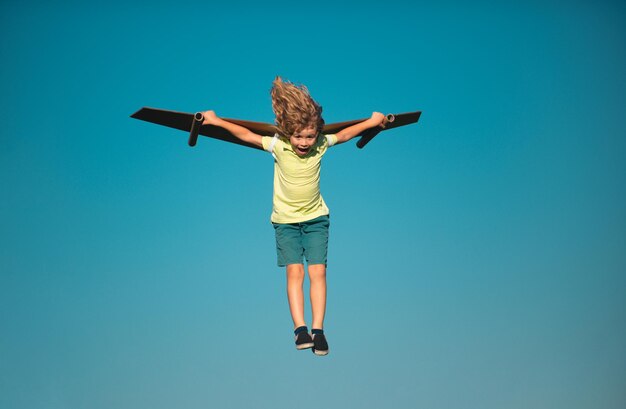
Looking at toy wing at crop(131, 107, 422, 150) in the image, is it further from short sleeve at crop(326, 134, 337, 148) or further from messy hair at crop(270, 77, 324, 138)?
messy hair at crop(270, 77, 324, 138)

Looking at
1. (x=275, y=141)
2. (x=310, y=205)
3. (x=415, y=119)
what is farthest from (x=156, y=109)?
(x=415, y=119)

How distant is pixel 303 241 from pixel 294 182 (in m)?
→ 0.73

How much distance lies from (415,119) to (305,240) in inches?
97.3

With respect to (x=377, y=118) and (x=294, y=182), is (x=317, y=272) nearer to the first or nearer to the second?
(x=294, y=182)

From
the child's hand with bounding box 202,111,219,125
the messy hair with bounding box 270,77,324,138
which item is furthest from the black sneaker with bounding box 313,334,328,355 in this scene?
the child's hand with bounding box 202,111,219,125

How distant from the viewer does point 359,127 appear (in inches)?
350

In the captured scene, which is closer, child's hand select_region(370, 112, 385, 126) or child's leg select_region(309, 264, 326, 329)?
child's leg select_region(309, 264, 326, 329)

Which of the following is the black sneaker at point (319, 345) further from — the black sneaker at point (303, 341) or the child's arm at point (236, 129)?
the child's arm at point (236, 129)

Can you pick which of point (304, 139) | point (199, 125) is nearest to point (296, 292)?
point (304, 139)

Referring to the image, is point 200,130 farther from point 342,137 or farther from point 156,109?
point 342,137

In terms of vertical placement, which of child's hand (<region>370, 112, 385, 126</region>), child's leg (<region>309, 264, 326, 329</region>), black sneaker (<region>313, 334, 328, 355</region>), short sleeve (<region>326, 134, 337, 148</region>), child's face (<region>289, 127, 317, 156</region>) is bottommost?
black sneaker (<region>313, 334, 328, 355</region>)

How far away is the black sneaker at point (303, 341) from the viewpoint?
7648mm

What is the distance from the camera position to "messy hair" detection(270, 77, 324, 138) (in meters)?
7.90

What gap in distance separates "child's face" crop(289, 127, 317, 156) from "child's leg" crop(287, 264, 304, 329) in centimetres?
141
